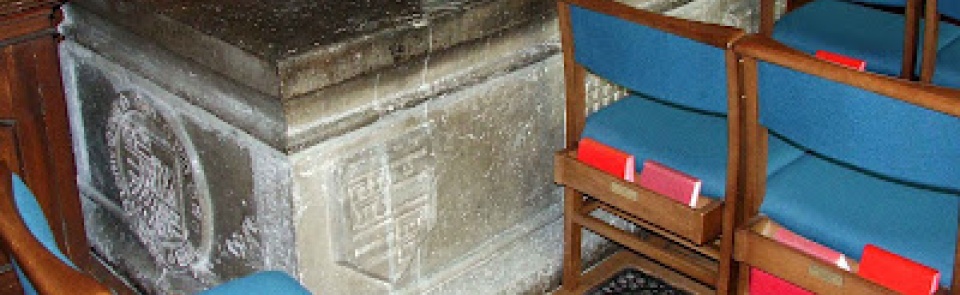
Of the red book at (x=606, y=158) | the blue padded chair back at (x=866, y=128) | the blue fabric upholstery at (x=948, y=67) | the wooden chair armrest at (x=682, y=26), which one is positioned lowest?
the red book at (x=606, y=158)

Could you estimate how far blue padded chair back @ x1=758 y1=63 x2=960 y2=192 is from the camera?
1.61 metres

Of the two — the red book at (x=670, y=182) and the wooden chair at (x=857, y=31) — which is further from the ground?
the wooden chair at (x=857, y=31)

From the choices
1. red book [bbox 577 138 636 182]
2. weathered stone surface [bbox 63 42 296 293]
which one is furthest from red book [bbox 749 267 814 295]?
weathered stone surface [bbox 63 42 296 293]

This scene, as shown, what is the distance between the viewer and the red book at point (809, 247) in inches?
74.1

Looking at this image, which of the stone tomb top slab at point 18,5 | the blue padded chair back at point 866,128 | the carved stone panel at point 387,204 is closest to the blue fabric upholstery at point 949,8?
the blue padded chair back at point 866,128

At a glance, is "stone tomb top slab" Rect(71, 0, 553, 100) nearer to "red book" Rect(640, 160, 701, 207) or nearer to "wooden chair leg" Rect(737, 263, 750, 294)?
"red book" Rect(640, 160, 701, 207)

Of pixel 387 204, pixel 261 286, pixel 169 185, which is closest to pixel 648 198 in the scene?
pixel 387 204

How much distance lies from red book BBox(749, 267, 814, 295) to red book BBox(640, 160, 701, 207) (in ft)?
0.52

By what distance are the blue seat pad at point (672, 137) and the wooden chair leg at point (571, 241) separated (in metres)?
0.15

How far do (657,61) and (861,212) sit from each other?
400mm

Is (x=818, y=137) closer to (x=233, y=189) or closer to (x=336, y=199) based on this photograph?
(x=336, y=199)

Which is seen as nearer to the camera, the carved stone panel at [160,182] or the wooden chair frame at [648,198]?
the wooden chair frame at [648,198]

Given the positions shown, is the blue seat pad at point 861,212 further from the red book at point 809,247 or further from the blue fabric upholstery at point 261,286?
the blue fabric upholstery at point 261,286

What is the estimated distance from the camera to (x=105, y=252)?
2.58 m
